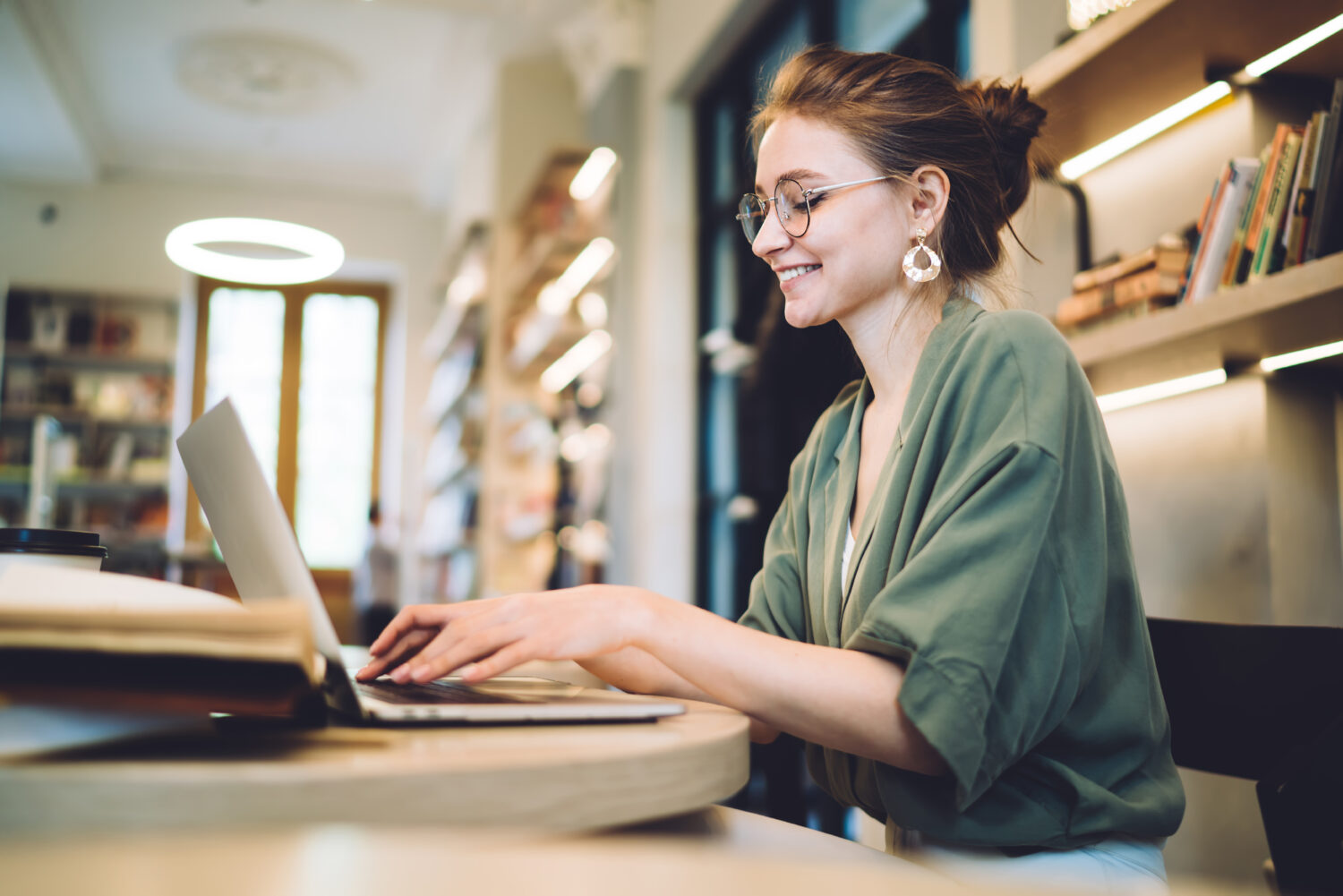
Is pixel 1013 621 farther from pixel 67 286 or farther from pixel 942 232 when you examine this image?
pixel 67 286

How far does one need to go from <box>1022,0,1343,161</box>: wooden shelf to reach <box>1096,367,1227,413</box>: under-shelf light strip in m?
0.47

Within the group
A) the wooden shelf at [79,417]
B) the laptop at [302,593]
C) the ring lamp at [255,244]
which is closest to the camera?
the laptop at [302,593]

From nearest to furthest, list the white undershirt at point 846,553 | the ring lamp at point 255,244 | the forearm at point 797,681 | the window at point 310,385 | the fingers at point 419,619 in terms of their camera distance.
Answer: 1. the forearm at point 797,681
2. the fingers at point 419,619
3. the white undershirt at point 846,553
4. the ring lamp at point 255,244
5. the window at point 310,385

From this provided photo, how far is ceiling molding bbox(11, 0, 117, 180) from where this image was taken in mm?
6078

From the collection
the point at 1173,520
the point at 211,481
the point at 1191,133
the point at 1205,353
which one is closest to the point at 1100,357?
the point at 1205,353

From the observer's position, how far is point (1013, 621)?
Result: 77 centimetres

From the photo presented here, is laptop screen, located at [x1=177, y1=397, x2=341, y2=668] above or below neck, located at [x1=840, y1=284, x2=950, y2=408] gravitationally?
below

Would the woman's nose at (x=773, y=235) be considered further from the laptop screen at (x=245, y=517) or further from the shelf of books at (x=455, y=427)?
the shelf of books at (x=455, y=427)

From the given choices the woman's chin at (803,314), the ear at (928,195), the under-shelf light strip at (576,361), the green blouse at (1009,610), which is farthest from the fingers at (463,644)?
the under-shelf light strip at (576,361)

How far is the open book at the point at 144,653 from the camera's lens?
497 mm

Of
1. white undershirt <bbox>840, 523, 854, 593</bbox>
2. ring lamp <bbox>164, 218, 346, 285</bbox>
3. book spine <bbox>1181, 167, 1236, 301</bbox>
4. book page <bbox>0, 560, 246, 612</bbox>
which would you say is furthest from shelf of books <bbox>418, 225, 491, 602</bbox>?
book page <bbox>0, 560, 246, 612</bbox>

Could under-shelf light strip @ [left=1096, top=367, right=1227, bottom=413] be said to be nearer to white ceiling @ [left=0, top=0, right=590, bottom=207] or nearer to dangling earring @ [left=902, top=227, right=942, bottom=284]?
dangling earring @ [left=902, top=227, right=942, bottom=284]

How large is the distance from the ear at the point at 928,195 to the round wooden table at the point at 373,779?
77 cm

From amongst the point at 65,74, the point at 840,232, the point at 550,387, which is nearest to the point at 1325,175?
the point at 840,232
